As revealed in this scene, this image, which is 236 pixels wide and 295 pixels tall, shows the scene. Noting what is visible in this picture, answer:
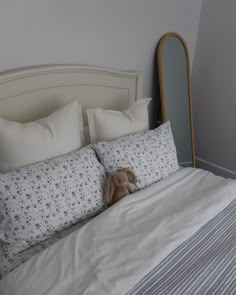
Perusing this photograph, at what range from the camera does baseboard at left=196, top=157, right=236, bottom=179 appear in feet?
8.76

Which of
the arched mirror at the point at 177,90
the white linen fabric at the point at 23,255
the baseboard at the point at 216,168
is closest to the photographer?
the white linen fabric at the point at 23,255

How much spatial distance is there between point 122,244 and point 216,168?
1.91 m

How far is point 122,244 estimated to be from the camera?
1.09 meters

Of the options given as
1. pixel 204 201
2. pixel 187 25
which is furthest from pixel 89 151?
pixel 187 25

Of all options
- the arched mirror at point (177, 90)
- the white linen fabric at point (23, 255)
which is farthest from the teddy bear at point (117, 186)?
the arched mirror at point (177, 90)

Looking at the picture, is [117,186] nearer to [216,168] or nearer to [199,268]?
[199,268]

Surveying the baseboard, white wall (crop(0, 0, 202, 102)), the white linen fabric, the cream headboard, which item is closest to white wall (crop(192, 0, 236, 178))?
the baseboard

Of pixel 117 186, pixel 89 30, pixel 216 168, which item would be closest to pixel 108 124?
pixel 117 186

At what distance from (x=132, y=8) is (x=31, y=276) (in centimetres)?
164

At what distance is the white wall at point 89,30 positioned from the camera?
1365mm

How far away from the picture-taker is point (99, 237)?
3.66ft

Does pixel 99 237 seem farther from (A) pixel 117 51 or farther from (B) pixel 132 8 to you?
(B) pixel 132 8

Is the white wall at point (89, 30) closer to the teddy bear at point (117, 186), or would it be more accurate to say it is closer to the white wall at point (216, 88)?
the white wall at point (216, 88)

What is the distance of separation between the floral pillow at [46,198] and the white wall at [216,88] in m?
1.62
